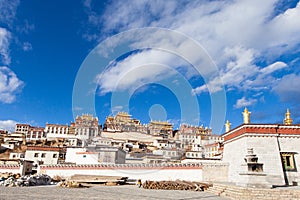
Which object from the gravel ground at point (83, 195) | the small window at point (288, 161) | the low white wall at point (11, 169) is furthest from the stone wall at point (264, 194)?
the low white wall at point (11, 169)

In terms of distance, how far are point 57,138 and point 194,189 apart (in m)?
64.1

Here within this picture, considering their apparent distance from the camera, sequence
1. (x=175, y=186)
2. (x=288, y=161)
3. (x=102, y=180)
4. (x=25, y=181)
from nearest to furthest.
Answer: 1. (x=25, y=181)
2. (x=175, y=186)
3. (x=288, y=161)
4. (x=102, y=180)

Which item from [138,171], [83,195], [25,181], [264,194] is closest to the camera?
[83,195]

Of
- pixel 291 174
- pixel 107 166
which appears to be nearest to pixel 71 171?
pixel 107 166

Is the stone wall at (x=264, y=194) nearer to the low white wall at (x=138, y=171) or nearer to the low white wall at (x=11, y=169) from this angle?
the low white wall at (x=138, y=171)

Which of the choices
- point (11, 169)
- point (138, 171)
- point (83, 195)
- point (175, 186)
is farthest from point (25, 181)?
point (175, 186)

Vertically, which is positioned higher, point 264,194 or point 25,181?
point 25,181

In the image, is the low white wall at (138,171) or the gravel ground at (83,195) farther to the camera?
the low white wall at (138,171)

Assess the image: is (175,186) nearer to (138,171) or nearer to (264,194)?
(138,171)

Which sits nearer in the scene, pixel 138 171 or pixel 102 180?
pixel 102 180

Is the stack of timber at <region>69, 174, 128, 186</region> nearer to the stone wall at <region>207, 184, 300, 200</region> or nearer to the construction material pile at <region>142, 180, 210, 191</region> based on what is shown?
the construction material pile at <region>142, 180, 210, 191</region>

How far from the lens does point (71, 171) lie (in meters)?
23.7

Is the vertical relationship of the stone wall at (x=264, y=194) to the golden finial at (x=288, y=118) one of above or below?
below

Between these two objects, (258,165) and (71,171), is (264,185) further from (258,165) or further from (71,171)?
(71,171)
